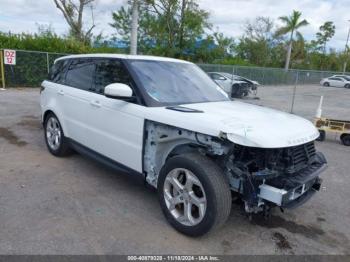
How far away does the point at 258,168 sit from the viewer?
10.6ft

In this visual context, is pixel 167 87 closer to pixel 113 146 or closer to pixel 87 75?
pixel 113 146

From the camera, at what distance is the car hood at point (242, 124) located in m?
3.00

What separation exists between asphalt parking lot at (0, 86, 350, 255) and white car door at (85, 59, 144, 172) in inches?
19.2

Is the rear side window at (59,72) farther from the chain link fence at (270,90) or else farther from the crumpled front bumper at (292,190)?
the chain link fence at (270,90)

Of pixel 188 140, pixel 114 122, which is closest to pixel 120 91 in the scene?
pixel 114 122

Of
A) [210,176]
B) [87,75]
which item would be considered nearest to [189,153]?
[210,176]

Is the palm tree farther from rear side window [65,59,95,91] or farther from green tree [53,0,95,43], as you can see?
rear side window [65,59,95,91]

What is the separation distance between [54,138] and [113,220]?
2.62m

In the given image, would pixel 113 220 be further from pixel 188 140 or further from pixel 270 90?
pixel 270 90

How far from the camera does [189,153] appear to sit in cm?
343

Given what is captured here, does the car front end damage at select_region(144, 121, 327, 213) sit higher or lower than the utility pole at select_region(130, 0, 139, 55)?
lower

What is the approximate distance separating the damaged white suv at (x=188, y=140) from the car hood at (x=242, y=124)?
0.01 metres

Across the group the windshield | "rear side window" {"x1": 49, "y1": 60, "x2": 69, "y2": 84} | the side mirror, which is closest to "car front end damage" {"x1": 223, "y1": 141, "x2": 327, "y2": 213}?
the windshield

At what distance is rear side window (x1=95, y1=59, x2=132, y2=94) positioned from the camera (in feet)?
13.9
